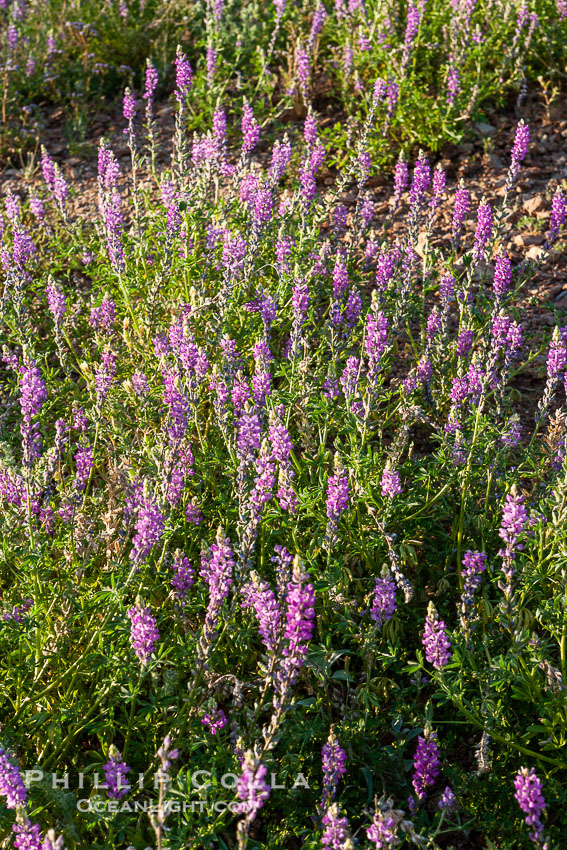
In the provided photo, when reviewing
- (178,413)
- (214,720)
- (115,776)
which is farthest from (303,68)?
(115,776)

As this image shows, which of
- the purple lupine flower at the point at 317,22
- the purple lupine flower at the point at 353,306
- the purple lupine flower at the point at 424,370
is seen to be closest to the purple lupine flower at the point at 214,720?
the purple lupine flower at the point at 424,370

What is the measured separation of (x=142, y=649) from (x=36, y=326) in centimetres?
311

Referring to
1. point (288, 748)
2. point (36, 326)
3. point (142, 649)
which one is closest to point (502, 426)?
point (288, 748)

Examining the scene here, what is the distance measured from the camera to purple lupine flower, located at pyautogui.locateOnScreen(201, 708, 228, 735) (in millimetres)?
2732

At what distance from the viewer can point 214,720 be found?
278cm

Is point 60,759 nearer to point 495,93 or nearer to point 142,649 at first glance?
point 142,649

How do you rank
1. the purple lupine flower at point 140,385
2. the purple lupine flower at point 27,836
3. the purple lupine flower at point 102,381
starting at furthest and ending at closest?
the purple lupine flower at point 140,385 < the purple lupine flower at point 102,381 < the purple lupine flower at point 27,836

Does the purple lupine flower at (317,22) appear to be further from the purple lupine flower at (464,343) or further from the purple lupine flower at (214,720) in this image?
the purple lupine flower at (214,720)

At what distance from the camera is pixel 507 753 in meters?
2.83

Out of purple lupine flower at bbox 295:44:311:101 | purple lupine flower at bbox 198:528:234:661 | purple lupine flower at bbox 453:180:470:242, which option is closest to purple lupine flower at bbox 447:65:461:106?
purple lupine flower at bbox 295:44:311:101

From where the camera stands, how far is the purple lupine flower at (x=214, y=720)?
2732mm

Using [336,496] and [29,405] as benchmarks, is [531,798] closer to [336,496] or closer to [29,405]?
[336,496]

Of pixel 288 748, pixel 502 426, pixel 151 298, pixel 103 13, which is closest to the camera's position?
pixel 288 748

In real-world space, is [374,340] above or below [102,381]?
above
